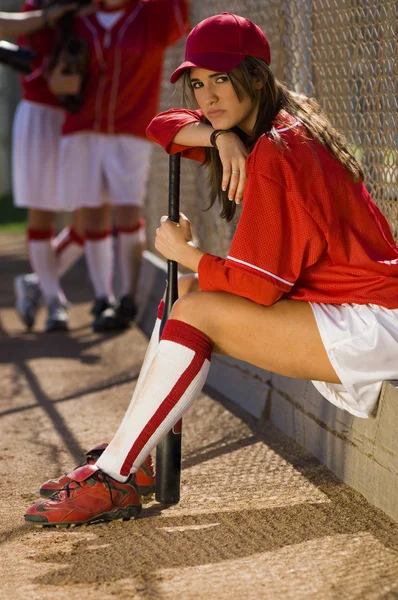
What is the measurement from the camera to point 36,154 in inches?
249

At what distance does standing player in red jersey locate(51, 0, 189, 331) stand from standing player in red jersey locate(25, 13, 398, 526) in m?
3.05

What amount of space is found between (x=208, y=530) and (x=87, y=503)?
361 millimetres

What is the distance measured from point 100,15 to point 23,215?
9.69 m

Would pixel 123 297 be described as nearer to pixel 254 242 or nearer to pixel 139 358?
pixel 139 358

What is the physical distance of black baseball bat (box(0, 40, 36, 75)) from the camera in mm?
5884

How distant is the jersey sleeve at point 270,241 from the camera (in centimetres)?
269

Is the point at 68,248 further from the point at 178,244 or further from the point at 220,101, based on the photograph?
the point at 220,101

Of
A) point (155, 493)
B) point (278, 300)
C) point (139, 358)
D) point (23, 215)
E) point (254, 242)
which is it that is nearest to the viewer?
point (254, 242)

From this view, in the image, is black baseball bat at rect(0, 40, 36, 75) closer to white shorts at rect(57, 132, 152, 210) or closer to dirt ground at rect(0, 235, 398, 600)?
white shorts at rect(57, 132, 152, 210)

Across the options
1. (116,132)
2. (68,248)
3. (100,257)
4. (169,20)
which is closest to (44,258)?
(68,248)

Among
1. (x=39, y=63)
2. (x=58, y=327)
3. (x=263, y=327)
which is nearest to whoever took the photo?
(x=263, y=327)

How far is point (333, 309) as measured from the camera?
2836mm

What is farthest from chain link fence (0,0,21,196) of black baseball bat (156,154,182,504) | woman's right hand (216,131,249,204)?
woman's right hand (216,131,249,204)

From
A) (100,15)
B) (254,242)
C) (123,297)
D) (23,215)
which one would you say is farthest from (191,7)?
(23,215)
